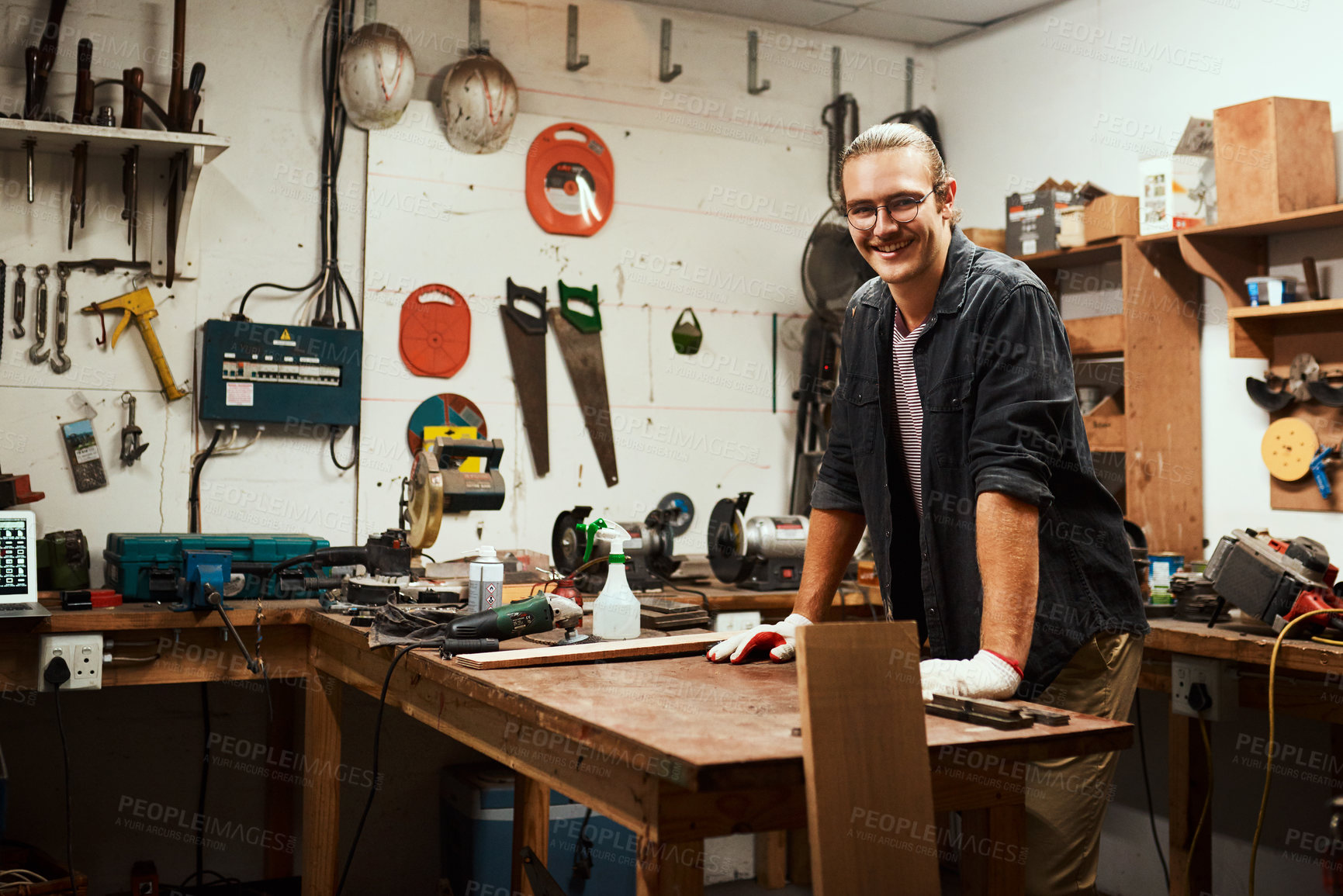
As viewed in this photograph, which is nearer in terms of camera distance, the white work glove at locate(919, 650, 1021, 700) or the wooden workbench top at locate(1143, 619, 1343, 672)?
the white work glove at locate(919, 650, 1021, 700)

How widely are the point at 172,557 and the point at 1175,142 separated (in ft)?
10.6

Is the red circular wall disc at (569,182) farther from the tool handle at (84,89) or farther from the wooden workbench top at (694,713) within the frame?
the wooden workbench top at (694,713)

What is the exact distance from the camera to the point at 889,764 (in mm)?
1297

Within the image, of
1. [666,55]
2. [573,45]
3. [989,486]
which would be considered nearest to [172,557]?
[989,486]

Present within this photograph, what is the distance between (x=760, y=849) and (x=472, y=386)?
1857mm

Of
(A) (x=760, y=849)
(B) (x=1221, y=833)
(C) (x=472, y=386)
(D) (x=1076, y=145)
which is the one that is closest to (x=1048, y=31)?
(D) (x=1076, y=145)

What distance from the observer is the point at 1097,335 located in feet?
12.2

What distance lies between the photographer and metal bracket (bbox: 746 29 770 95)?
4332 mm

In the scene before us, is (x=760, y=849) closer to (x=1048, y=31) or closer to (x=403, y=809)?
(x=403, y=809)

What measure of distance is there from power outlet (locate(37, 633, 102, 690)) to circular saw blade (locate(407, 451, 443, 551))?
0.75 metres

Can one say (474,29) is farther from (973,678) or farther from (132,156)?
(973,678)

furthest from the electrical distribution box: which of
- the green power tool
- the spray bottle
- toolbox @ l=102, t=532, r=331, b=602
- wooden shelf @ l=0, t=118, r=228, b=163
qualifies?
the spray bottle

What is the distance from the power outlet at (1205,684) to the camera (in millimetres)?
2727

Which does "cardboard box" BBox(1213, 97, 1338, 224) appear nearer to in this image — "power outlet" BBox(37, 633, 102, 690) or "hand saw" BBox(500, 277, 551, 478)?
"hand saw" BBox(500, 277, 551, 478)
